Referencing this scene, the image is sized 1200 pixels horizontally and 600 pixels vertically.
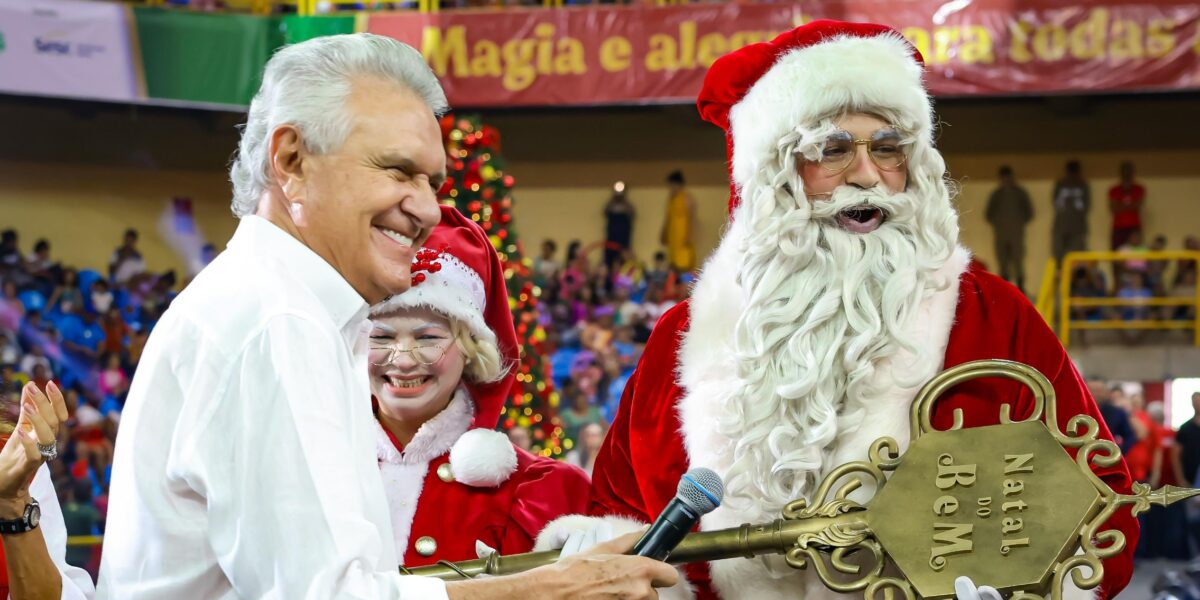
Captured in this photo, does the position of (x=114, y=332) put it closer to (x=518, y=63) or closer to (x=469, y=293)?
(x=518, y=63)

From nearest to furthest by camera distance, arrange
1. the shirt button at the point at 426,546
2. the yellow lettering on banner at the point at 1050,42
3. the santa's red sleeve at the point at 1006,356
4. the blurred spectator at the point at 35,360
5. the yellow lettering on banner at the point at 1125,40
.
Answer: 1. the santa's red sleeve at the point at 1006,356
2. the shirt button at the point at 426,546
3. the blurred spectator at the point at 35,360
4. the yellow lettering on banner at the point at 1125,40
5. the yellow lettering on banner at the point at 1050,42

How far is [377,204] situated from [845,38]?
1.44 meters

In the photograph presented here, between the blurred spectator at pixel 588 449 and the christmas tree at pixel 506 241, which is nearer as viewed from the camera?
the christmas tree at pixel 506 241

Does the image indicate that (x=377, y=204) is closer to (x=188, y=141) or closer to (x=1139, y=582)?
(x=1139, y=582)

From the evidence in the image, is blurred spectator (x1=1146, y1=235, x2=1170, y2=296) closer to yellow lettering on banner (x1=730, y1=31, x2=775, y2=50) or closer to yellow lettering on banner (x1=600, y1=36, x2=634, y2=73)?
yellow lettering on banner (x1=730, y1=31, x2=775, y2=50)

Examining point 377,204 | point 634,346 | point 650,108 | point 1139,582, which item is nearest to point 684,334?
point 377,204

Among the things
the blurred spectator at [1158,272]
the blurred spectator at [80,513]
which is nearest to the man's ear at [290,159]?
the blurred spectator at [80,513]

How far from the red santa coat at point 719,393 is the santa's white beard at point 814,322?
0.16 feet

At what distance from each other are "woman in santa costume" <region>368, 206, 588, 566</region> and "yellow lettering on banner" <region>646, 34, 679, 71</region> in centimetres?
1037

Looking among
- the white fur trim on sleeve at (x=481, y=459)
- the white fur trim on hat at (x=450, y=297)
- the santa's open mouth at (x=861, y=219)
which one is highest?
the santa's open mouth at (x=861, y=219)

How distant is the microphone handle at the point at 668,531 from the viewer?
79.2 inches

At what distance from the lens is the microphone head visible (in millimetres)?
2010

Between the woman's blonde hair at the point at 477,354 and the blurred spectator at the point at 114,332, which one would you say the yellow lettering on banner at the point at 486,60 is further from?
the woman's blonde hair at the point at 477,354

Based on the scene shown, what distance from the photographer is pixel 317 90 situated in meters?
1.85
